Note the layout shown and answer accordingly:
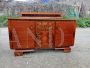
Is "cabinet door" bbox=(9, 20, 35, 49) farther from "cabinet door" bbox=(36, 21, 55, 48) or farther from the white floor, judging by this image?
the white floor

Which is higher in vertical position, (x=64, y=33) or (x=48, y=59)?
(x=64, y=33)

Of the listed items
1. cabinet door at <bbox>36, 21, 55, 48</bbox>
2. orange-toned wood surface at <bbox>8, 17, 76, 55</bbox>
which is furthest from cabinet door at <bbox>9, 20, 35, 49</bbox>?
cabinet door at <bbox>36, 21, 55, 48</bbox>

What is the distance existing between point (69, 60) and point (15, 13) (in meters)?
7.25

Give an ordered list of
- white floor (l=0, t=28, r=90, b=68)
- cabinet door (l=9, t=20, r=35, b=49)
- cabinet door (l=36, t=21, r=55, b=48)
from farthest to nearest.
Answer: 1. cabinet door (l=36, t=21, r=55, b=48)
2. cabinet door (l=9, t=20, r=35, b=49)
3. white floor (l=0, t=28, r=90, b=68)

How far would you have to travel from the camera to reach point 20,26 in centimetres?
560

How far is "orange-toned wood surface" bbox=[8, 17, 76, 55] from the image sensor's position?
5.60 meters

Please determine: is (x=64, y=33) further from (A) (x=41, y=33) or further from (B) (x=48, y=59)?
(B) (x=48, y=59)

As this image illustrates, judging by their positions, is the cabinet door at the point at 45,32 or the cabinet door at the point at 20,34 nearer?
the cabinet door at the point at 20,34

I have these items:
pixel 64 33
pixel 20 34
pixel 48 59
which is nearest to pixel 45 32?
pixel 64 33

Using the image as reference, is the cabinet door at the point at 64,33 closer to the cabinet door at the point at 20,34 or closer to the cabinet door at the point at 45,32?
the cabinet door at the point at 45,32

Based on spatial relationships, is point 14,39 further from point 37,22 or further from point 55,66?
point 55,66

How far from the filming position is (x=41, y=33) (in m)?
5.71

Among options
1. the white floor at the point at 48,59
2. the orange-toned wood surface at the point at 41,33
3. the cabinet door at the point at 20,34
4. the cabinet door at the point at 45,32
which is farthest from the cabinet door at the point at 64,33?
the cabinet door at the point at 20,34

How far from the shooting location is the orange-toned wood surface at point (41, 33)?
18.4 feet
